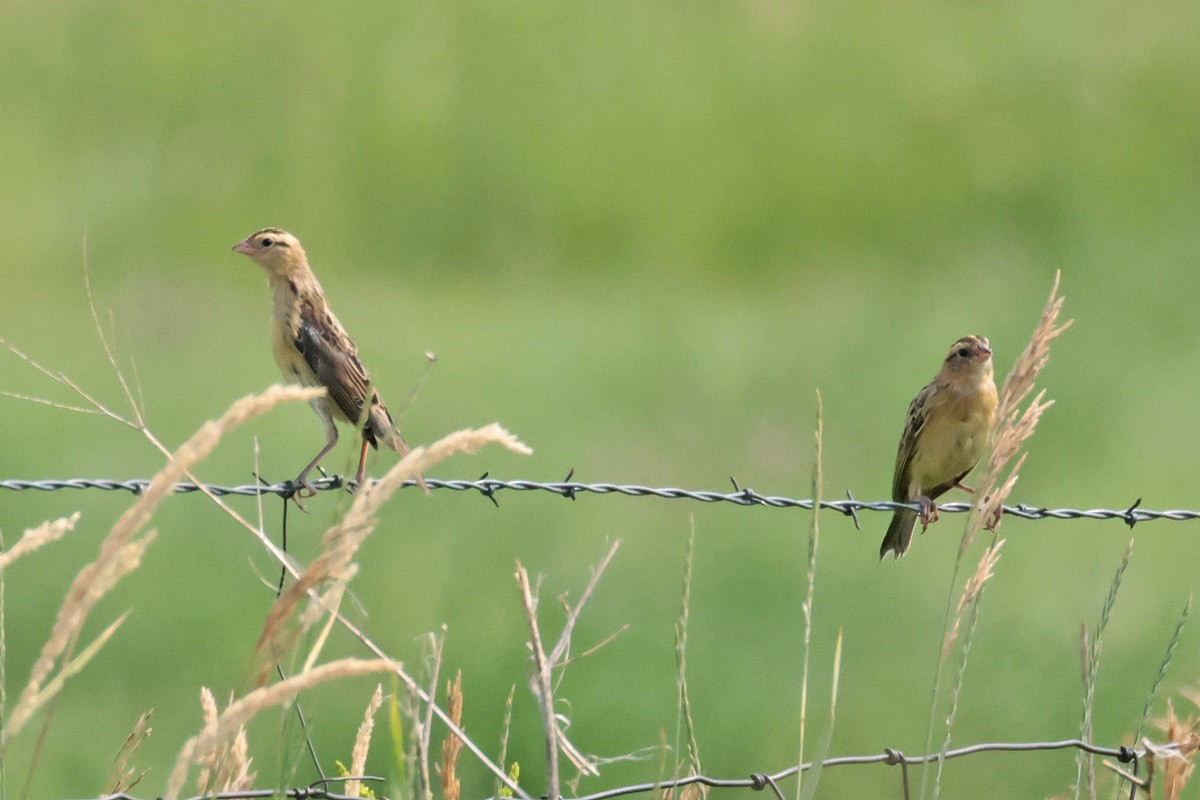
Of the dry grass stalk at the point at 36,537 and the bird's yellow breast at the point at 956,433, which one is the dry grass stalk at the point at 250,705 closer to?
the dry grass stalk at the point at 36,537

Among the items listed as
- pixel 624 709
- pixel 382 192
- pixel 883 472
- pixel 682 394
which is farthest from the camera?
pixel 382 192

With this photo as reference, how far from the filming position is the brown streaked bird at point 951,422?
267 inches

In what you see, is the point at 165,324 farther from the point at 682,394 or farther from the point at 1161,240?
the point at 1161,240

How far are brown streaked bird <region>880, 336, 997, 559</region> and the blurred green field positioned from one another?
1032cm

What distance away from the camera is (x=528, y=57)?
32188 millimetres

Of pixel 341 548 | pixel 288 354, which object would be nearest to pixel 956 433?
pixel 288 354

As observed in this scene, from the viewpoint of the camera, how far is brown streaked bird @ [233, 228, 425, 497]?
23.0ft

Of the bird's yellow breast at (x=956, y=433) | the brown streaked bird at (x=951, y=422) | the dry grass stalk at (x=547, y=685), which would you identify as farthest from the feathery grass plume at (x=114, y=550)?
the bird's yellow breast at (x=956, y=433)

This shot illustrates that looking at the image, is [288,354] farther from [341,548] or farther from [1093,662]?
[341,548]

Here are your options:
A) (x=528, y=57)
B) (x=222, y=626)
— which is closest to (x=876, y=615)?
(x=222, y=626)

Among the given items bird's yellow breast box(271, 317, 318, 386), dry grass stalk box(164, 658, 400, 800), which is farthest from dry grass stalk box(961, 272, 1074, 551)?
bird's yellow breast box(271, 317, 318, 386)

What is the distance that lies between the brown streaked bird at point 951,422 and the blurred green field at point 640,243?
1032 centimetres

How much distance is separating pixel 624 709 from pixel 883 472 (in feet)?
30.8

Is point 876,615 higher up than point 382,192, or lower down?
lower down
